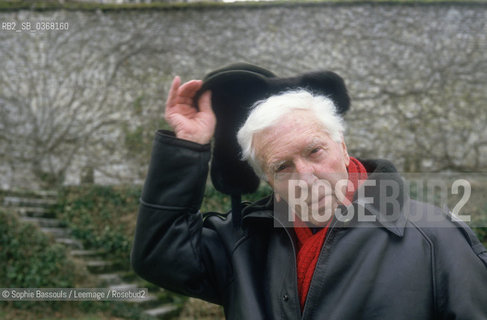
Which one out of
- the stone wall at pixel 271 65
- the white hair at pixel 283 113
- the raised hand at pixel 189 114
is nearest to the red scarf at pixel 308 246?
the white hair at pixel 283 113

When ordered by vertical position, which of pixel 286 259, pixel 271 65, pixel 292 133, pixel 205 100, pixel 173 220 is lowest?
pixel 286 259

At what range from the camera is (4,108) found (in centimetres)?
835

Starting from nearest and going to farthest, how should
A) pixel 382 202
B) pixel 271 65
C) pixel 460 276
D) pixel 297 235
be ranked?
pixel 460 276 < pixel 382 202 < pixel 297 235 < pixel 271 65

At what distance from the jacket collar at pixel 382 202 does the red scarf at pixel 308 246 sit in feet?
0.18

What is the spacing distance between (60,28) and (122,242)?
4525mm

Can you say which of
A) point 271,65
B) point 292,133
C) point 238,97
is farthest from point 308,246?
point 271,65

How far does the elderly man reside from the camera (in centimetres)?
136

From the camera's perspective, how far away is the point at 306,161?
5.30 ft

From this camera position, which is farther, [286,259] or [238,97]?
[238,97]

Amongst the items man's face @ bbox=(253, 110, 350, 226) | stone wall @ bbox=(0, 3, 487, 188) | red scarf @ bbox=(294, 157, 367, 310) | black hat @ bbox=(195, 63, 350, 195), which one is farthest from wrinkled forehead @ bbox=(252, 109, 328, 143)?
stone wall @ bbox=(0, 3, 487, 188)

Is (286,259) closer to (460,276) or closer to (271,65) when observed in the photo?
(460,276)

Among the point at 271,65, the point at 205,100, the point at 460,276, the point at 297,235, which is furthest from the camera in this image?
the point at 271,65

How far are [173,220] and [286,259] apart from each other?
0.45m

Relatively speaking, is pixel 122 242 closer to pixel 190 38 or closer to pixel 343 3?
pixel 190 38
